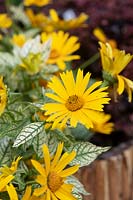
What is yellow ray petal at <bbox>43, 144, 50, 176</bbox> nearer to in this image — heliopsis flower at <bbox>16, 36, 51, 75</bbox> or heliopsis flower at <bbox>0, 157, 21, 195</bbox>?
heliopsis flower at <bbox>0, 157, 21, 195</bbox>

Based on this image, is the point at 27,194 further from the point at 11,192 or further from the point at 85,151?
the point at 85,151

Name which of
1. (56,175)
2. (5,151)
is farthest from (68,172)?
(5,151)

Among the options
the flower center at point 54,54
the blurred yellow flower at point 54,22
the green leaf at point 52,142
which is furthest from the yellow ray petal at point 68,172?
the blurred yellow flower at point 54,22

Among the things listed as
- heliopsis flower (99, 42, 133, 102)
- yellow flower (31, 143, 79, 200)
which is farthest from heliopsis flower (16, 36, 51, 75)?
yellow flower (31, 143, 79, 200)

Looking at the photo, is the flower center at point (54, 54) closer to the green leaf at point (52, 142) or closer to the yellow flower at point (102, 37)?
the yellow flower at point (102, 37)

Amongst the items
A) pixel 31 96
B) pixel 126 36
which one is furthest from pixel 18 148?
pixel 126 36

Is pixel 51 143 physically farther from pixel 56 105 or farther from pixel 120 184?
pixel 120 184
